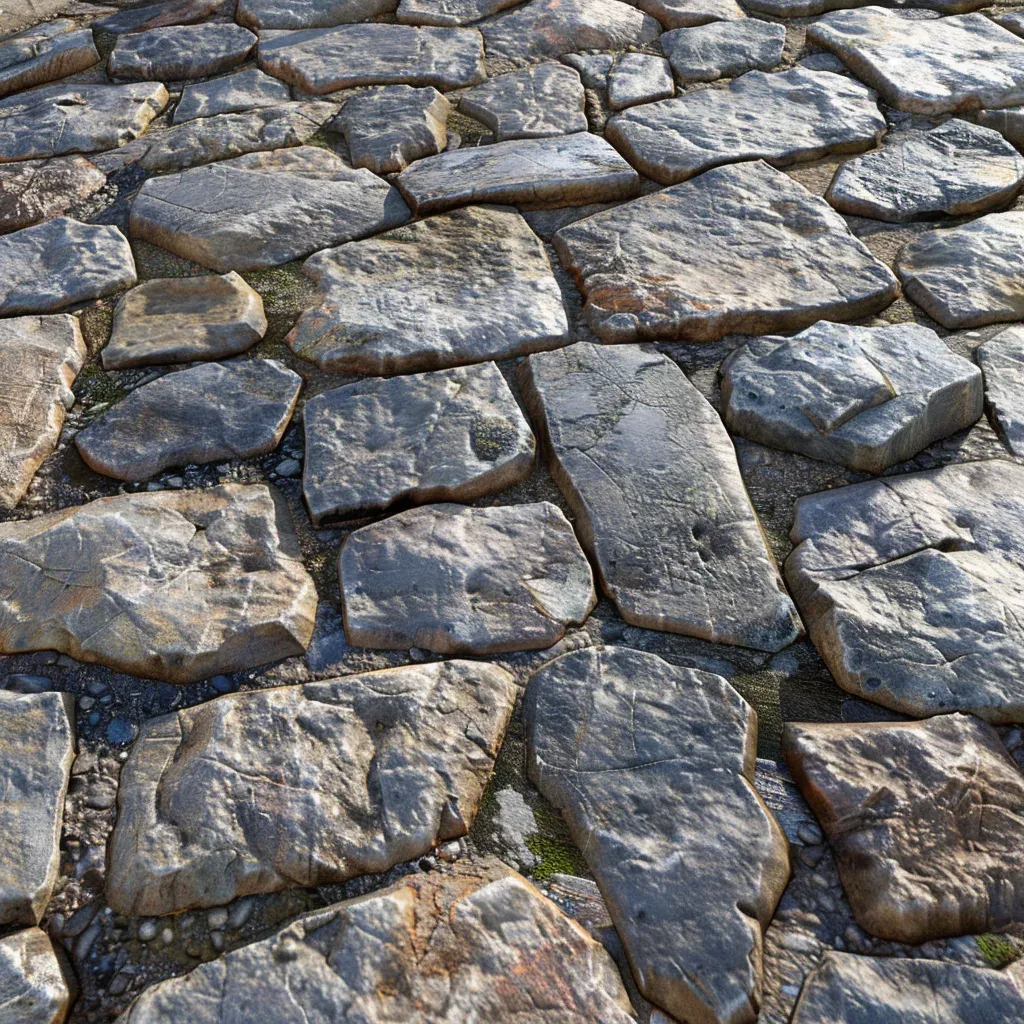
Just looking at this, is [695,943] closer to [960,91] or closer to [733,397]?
[733,397]

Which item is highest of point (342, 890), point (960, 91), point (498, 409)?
point (960, 91)

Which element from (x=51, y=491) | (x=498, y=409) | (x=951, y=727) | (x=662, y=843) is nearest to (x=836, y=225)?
(x=498, y=409)

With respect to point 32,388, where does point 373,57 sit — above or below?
above

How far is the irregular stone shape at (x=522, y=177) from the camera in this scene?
261cm

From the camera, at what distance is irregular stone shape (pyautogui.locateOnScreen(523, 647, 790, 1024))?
1318mm

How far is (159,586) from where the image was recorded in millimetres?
1731

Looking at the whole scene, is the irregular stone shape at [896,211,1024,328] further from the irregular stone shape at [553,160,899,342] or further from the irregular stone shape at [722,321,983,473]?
the irregular stone shape at [722,321,983,473]

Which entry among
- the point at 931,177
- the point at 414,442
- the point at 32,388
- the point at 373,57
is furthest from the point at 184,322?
the point at 931,177

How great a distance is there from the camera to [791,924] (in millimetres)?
1388

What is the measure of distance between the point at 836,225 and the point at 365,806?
1.85m

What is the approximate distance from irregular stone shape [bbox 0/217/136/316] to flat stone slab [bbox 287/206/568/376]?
1.56 feet

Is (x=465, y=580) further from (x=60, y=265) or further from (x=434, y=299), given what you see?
(x=60, y=265)

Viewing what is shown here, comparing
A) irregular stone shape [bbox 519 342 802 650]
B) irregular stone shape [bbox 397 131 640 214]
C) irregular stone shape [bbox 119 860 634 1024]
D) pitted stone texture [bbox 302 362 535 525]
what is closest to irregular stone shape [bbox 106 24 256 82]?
irregular stone shape [bbox 397 131 640 214]

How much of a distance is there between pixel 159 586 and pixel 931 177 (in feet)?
7.28
